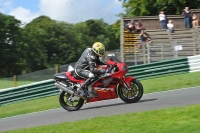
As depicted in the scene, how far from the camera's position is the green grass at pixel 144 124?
276 inches

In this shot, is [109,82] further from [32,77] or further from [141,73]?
[32,77]

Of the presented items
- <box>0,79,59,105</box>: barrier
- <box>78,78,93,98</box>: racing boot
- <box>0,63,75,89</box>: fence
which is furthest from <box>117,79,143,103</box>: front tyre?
<box>0,63,75,89</box>: fence

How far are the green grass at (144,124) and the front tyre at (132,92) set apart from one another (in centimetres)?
255

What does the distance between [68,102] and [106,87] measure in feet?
3.48

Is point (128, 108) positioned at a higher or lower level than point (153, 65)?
lower

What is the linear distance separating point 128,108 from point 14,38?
52.5 m

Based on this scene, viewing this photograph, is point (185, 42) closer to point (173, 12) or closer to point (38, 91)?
point (38, 91)

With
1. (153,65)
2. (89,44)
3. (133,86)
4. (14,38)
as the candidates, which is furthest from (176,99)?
(89,44)

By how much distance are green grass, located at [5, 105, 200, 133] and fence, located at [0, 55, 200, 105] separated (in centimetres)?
1031

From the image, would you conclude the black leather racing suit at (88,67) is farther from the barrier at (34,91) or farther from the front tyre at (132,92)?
the barrier at (34,91)

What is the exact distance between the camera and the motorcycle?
36.9ft

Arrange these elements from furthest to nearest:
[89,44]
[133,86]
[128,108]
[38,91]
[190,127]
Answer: [89,44]
[38,91]
[133,86]
[128,108]
[190,127]

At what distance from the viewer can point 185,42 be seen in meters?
20.5

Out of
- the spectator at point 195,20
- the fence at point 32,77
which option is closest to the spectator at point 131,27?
the spectator at point 195,20
